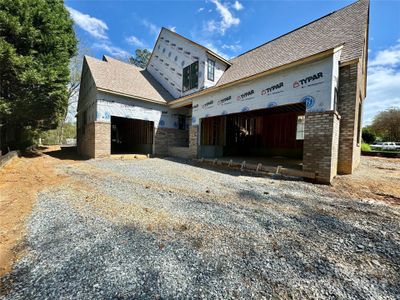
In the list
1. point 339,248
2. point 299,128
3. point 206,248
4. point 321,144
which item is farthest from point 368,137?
point 206,248

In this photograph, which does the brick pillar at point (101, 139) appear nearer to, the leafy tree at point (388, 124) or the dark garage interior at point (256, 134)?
the dark garage interior at point (256, 134)

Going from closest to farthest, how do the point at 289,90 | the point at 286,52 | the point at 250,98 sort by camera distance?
the point at 289,90, the point at 250,98, the point at 286,52

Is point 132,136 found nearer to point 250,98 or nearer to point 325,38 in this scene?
point 250,98

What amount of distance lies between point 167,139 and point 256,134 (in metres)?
7.02

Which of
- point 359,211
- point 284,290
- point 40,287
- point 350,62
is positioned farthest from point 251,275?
point 350,62

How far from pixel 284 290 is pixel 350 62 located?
741 cm

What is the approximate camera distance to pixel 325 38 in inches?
332

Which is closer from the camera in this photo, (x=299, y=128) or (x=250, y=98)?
(x=250, y=98)

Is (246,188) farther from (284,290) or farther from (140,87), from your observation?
(140,87)

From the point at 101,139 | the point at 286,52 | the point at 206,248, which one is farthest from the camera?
the point at 101,139

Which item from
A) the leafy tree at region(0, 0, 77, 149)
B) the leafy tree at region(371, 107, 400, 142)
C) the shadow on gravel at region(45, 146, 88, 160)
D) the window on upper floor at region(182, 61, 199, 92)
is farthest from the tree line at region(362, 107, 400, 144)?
the leafy tree at region(0, 0, 77, 149)

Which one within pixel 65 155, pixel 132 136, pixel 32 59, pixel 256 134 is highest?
pixel 32 59

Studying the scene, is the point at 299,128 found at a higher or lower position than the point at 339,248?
higher

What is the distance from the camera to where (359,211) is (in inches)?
148
